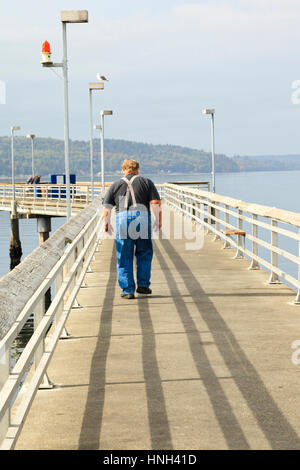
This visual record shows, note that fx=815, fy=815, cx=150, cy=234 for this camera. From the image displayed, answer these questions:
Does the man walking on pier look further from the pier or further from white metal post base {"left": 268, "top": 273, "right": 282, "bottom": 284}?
white metal post base {"left": 268, "top": 273, "right": 282, "bottom": 284}

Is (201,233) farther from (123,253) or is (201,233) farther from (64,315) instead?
(64,315)

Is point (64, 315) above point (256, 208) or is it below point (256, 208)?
below

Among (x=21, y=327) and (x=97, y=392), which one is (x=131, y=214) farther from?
(x=21, y=327)

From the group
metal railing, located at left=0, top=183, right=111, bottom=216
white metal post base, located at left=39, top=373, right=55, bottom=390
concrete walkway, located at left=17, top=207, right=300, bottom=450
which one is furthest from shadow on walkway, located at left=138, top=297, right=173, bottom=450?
metal railing, located at left=0, top=183, right=111, bottom=216

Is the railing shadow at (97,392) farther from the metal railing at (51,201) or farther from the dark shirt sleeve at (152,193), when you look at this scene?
the metal railing at (51,201)

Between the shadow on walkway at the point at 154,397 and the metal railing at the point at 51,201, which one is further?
the metal railing at the point at 51,201

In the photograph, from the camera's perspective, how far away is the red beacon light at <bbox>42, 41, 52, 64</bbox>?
65.6ft

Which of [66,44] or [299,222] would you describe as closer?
[299,222]

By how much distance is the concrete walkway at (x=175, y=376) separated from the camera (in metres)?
4.58

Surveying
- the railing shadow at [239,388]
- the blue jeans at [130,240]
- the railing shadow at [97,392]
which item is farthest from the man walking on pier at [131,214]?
the railing shadow at [239,388]

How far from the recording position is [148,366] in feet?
20.3

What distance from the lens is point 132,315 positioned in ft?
27.8
